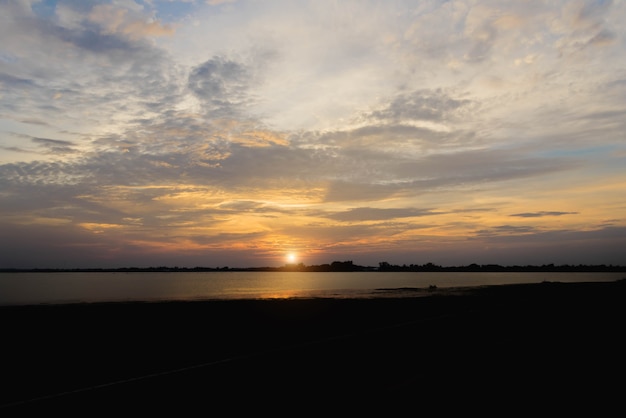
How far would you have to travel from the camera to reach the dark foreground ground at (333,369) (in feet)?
20.9

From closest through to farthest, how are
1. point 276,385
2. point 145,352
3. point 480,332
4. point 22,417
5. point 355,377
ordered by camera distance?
1. point 22,417
2. point 276,385
3. point 355,377
4. point 480,332
5. point 145,352

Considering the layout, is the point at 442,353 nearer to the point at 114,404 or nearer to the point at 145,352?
the point at 114,404

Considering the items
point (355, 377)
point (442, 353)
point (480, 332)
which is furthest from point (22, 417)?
point (480, 332)

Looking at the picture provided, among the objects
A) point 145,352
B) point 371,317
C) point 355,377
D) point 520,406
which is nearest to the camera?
point 520,406

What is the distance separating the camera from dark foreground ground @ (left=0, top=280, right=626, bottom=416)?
6383mm

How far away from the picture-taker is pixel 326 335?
1808 cm

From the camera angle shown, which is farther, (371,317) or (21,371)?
(371,317)

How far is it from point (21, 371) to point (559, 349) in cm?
1454

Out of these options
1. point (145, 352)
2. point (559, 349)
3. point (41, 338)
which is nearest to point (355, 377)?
point (559, 349)

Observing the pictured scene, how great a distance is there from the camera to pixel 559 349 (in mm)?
11422

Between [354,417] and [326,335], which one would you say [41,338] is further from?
[354,417]

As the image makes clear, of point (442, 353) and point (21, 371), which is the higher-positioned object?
point (442, 353)

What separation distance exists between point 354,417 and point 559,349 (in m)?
7.96

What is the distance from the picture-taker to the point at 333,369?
8.86 m
